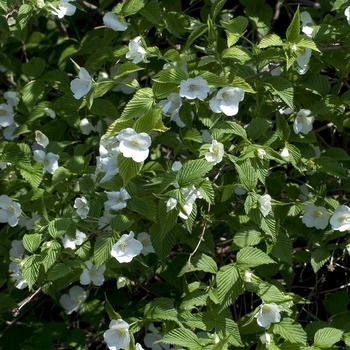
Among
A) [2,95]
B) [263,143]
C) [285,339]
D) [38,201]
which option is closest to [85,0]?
[2,95]

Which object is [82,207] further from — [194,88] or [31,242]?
[194,88]

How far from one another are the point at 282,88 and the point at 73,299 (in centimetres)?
125

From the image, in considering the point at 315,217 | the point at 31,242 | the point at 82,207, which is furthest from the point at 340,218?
the point at 31,242

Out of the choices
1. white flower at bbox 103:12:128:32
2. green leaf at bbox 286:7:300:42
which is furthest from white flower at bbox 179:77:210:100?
white flower at bbox 103:12:128:32

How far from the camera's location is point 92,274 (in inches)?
84.1

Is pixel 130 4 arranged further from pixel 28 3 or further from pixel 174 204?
pixel 174 204

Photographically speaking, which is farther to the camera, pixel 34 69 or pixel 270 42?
pixel 34 69

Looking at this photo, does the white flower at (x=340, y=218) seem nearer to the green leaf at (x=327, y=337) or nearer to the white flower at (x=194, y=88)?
the green leaf at (x=327, y=337)

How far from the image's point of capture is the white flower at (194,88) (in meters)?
1.76

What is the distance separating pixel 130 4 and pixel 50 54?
0.95 meters

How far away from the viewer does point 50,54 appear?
2947 millimetres

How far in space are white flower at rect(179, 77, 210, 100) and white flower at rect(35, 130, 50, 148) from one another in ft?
2.61

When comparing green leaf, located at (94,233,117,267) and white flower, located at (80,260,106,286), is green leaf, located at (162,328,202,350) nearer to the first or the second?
green leaf, located at (94,233,117,267)

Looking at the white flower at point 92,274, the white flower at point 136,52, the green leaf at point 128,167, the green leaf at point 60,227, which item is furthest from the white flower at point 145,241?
the white flower at point 136,52
